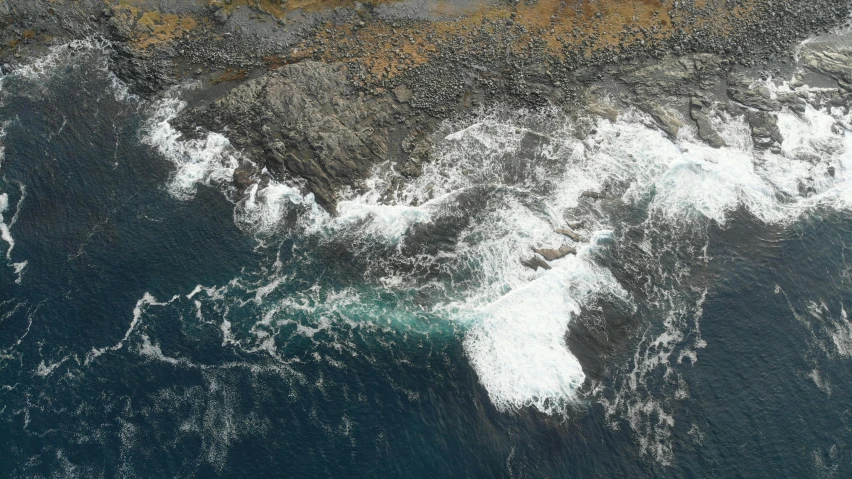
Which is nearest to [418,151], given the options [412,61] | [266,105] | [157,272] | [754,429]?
[412,61]

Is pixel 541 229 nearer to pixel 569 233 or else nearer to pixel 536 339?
pixel 569 233

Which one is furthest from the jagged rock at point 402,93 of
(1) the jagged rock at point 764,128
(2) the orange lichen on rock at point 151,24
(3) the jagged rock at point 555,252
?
(1) the jagged rock at point 764,128

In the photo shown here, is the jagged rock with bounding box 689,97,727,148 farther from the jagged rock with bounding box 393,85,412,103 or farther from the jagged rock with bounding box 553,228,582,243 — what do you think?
the jagged rock with bounding box 393,85,412,103

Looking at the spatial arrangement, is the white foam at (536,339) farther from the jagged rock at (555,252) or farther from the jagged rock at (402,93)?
the jagged rock at (402,93)

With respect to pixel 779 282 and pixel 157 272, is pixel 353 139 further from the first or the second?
pixel 779 282

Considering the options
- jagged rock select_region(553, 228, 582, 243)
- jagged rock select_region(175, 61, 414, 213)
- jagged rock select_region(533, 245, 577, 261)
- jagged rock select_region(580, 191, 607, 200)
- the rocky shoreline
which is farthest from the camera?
the rocky shoreline

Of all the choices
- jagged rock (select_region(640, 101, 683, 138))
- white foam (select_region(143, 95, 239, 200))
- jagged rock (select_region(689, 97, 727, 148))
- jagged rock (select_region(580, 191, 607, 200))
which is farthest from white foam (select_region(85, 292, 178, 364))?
jagged rock (select_region(689, 97, 727, 148))

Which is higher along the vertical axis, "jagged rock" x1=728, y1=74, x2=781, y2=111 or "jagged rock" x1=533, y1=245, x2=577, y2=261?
"jagged rock" x1=728, y1=74, x2=781, y2=111

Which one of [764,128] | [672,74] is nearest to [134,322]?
[672,74]
